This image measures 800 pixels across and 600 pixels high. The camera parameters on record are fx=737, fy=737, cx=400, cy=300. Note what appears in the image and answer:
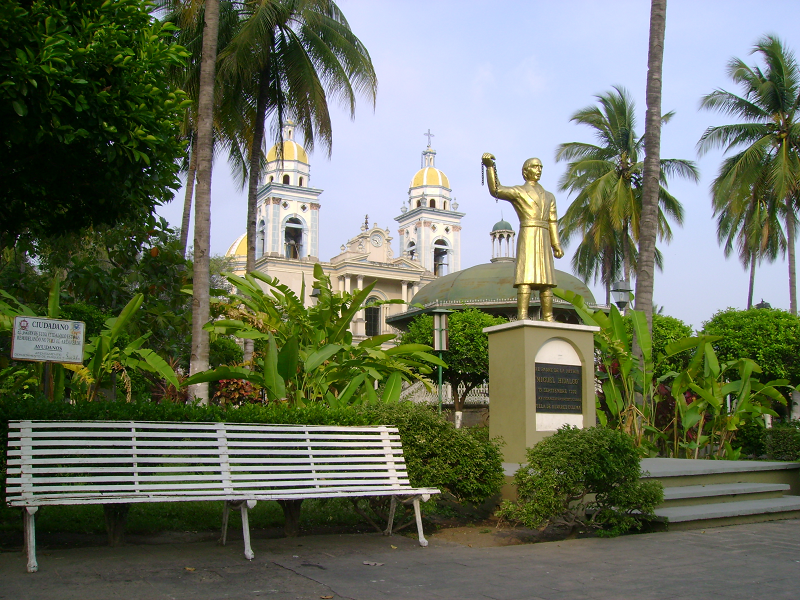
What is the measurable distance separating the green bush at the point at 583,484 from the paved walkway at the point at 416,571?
321 mm

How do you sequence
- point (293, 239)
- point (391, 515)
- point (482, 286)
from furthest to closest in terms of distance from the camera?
1. point (293, 239)
2. point (482, 286)
3. point (391, 515)

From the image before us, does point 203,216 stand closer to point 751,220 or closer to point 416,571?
point 416,571

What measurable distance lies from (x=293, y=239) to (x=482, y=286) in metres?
32.2

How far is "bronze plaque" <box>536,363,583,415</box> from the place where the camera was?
9.96 meters

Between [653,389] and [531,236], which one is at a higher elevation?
[531,236]

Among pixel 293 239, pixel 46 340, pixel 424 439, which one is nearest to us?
pixel 46 340

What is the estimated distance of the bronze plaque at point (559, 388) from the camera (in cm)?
996

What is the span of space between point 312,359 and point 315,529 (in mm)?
2454

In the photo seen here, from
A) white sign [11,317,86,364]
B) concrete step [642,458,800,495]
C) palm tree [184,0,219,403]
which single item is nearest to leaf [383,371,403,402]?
palm tree [184,0,219,403]

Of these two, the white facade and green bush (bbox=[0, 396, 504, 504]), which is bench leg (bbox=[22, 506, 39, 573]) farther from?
the white facade

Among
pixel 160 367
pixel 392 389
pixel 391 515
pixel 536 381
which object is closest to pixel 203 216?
pixel 160 367

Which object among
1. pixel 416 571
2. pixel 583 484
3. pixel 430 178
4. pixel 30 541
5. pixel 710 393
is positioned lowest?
pixel 416 571

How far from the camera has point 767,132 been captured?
82.8 ft

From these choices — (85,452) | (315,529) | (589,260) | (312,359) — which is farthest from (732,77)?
(85,452)
